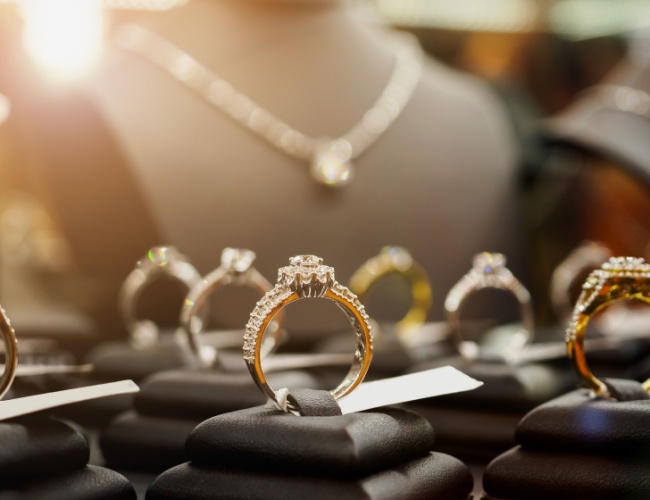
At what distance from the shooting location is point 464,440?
740mm

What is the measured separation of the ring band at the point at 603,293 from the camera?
25.5 inches

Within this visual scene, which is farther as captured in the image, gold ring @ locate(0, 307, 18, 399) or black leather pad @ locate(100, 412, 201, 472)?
black leather pad @ locate(100, 412, 201, 472)

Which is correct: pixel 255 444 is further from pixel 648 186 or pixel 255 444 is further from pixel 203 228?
pixel 648 186

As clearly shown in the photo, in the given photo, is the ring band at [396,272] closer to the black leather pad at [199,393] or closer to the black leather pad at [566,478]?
the black leather pad at [199,393]

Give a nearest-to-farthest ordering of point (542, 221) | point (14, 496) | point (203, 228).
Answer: point (14, 496) → point (203, 228) → point (542, 221)

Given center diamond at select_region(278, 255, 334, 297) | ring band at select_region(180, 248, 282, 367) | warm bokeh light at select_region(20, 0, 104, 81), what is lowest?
center diamond at select_region(278, 255, 334, 297)

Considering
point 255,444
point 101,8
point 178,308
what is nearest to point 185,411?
point 255,444

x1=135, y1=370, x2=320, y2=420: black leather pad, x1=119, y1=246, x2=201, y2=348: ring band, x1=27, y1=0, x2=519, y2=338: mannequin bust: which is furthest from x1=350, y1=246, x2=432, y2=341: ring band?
x1=135, y1=370, x2=320, y2=420: black leather pad

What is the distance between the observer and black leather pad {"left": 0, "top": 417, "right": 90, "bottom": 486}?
518mm

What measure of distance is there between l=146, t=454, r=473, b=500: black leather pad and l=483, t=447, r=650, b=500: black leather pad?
4 centimetres

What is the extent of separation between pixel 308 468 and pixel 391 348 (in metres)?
0.37

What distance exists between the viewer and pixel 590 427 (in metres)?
0.59

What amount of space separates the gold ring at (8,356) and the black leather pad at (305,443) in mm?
120

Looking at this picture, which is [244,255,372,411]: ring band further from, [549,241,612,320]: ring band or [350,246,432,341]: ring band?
[549,241,612,320]: ring band
